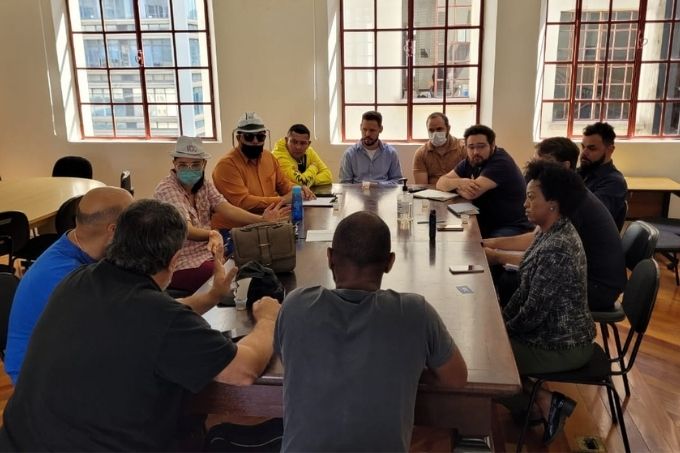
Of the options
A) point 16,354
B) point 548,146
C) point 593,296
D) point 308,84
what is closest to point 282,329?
point 16,354

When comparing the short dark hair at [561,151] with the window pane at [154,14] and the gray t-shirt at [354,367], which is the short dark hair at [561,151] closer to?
the gray t-shirt at [354,367]

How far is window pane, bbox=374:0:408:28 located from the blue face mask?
3.35m

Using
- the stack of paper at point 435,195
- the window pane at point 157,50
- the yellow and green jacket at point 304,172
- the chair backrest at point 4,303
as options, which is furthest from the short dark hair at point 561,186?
the window pane at point 157,50

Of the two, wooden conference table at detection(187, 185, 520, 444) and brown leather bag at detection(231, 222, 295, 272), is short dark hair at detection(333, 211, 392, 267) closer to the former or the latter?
wooden conference table at detection(187, 185, 520, 444)

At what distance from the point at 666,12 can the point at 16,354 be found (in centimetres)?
585

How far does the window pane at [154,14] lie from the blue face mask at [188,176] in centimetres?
346

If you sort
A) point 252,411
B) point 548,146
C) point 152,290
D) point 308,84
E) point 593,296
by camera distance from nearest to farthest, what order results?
point 152,290 → point 252,411 → point 593,296 → point 548,146 → point 308,84

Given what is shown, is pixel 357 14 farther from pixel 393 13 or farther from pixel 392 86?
pixel 392 86

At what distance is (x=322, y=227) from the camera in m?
3.16

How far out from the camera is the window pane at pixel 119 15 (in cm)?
589

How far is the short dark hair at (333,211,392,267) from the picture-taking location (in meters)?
1.41

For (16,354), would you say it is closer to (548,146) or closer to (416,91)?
(548,146)

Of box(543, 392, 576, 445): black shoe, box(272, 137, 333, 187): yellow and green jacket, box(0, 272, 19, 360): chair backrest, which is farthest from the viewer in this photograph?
box(272, 137, 333, 187): yellow and green jacket

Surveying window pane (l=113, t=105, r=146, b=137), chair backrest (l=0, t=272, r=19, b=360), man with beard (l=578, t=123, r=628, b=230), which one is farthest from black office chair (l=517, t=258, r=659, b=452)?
window pane (l=113, t=105, r=146, b=137)
